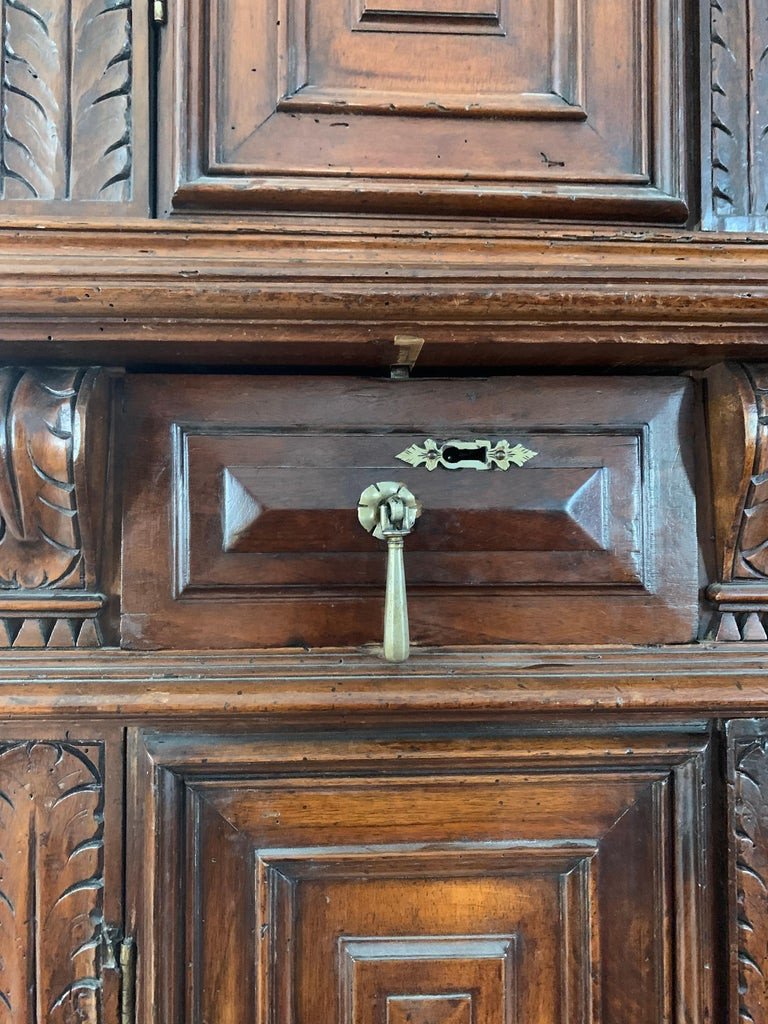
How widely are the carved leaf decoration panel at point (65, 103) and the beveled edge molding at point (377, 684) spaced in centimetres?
30

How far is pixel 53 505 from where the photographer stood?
1.33 feet

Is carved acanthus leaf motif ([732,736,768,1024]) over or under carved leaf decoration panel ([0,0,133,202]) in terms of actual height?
under

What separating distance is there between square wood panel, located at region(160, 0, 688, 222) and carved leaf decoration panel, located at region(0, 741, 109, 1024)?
1.23 ft

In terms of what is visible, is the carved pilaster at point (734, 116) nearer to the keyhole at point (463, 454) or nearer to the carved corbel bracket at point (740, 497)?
the carved corbel bracket at point (740, 497)

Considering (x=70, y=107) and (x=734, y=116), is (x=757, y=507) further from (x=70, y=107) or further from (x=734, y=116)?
(x=70, y=107)

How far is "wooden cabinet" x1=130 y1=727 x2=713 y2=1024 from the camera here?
1.40ft

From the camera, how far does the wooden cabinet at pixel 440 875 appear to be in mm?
426

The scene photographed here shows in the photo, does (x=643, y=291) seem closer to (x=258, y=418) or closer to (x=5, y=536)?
(x=258, y=418)

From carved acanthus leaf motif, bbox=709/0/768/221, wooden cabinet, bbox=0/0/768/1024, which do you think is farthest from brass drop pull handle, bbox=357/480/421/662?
carved acanthus leaf motif, bbox=709/0/768/221

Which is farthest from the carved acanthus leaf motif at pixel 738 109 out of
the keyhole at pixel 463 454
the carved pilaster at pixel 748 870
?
the carved pilaster at pixel 748 870

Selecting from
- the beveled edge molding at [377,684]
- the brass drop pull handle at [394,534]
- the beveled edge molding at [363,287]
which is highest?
the beveled edge molding at [363,287]

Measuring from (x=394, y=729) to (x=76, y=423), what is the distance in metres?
0.29

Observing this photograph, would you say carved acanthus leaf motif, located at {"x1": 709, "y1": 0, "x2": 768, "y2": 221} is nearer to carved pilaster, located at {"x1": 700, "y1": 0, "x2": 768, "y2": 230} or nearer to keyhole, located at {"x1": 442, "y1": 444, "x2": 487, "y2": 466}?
carved pilaster, located at {"x1": 700, "y1": 0, "x2": 768, "y2": 230}

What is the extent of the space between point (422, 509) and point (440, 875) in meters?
0.25
